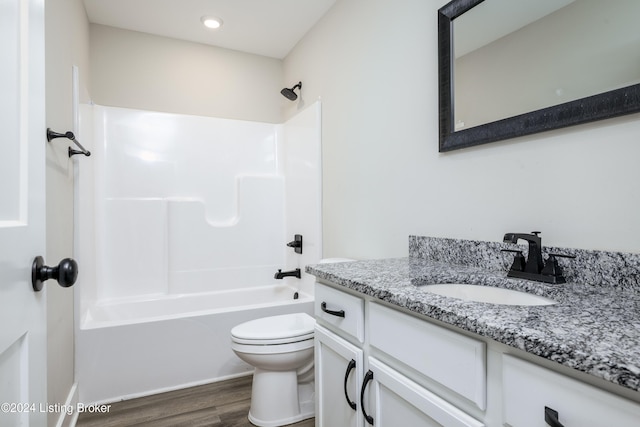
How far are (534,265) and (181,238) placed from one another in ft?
8.43

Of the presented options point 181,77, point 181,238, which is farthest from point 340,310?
point 181,77

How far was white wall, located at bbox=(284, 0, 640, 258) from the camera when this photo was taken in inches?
39.6

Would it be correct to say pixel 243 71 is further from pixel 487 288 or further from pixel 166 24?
pixel 487 288

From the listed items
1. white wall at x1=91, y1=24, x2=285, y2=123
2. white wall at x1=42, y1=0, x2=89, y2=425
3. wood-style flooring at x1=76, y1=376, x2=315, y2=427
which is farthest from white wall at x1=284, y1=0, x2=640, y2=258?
white wall at x1=42, y1=0, x2=89, y2=425

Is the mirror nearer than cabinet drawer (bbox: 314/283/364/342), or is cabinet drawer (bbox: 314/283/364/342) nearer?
the mirror

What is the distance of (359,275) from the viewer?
1156mm

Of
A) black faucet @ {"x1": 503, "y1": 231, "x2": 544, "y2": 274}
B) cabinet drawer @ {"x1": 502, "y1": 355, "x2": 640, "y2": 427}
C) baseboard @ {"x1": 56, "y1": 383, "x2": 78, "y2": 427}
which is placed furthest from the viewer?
baseboard @ {"x1": 56, "y1": 383, "x2": 78, "y2": 427}

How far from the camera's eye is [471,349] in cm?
72

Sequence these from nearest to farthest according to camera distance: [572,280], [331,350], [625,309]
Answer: [625,309]
[572,280]
[331,350]

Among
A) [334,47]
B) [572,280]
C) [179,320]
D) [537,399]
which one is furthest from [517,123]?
[179,320]

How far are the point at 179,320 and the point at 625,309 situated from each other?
2217 mm

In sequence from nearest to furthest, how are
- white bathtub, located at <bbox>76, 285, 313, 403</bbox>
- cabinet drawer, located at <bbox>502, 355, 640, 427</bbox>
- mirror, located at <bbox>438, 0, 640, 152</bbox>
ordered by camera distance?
1. cabinet drawer, located at <bbox>502, 355, 640, 427</bbox>
2. mirror, located at <bbox>438, 0, 640, 152</bbox>
3. white bathtub, located at <bbox>76, 285, 313, 403</bbox>

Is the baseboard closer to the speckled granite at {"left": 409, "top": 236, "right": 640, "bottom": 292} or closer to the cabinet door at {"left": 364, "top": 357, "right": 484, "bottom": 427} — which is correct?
the cabinet door at {"left": 364, "top": 357, "right": 484, "bottom": 427}

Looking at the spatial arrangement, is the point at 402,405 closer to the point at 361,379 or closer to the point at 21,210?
the point at 361,379
